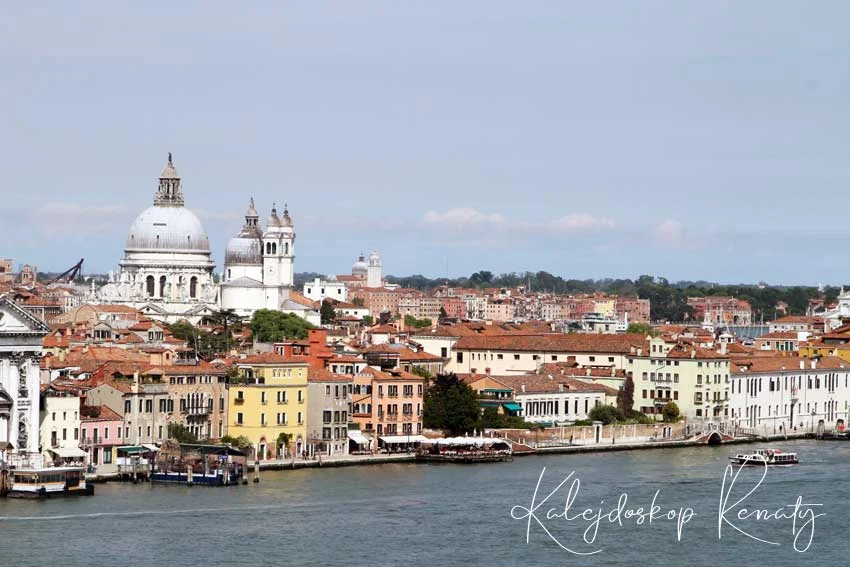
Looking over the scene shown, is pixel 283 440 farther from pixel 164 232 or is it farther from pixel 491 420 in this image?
pixel 164 232

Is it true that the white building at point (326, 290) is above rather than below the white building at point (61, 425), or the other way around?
above

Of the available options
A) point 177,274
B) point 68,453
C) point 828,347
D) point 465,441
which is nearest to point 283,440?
point 465,441

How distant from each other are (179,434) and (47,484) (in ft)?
15.5

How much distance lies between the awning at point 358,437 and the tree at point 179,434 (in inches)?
130

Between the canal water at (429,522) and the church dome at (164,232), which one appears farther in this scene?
the church dome at (164,232)

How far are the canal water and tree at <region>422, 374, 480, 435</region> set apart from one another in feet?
10.8

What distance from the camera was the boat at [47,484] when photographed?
33.2 meters

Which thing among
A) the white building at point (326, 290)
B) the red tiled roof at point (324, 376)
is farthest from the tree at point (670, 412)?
the white building at point (326, 290)

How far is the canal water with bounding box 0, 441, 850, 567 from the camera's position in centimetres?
2880

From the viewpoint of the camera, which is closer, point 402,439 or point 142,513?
point 142,513

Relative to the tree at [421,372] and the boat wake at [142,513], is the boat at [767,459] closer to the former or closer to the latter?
the tree at [421,372]

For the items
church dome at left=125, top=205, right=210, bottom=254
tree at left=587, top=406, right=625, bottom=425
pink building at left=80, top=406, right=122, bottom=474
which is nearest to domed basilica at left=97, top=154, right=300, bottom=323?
church dome at left=125, top=205, right=210, bottom=254

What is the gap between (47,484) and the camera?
109 feet

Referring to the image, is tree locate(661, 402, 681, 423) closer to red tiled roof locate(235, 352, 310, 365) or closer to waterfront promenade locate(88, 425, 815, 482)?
waterfront promenade locate(88, 425, 815, 482)
